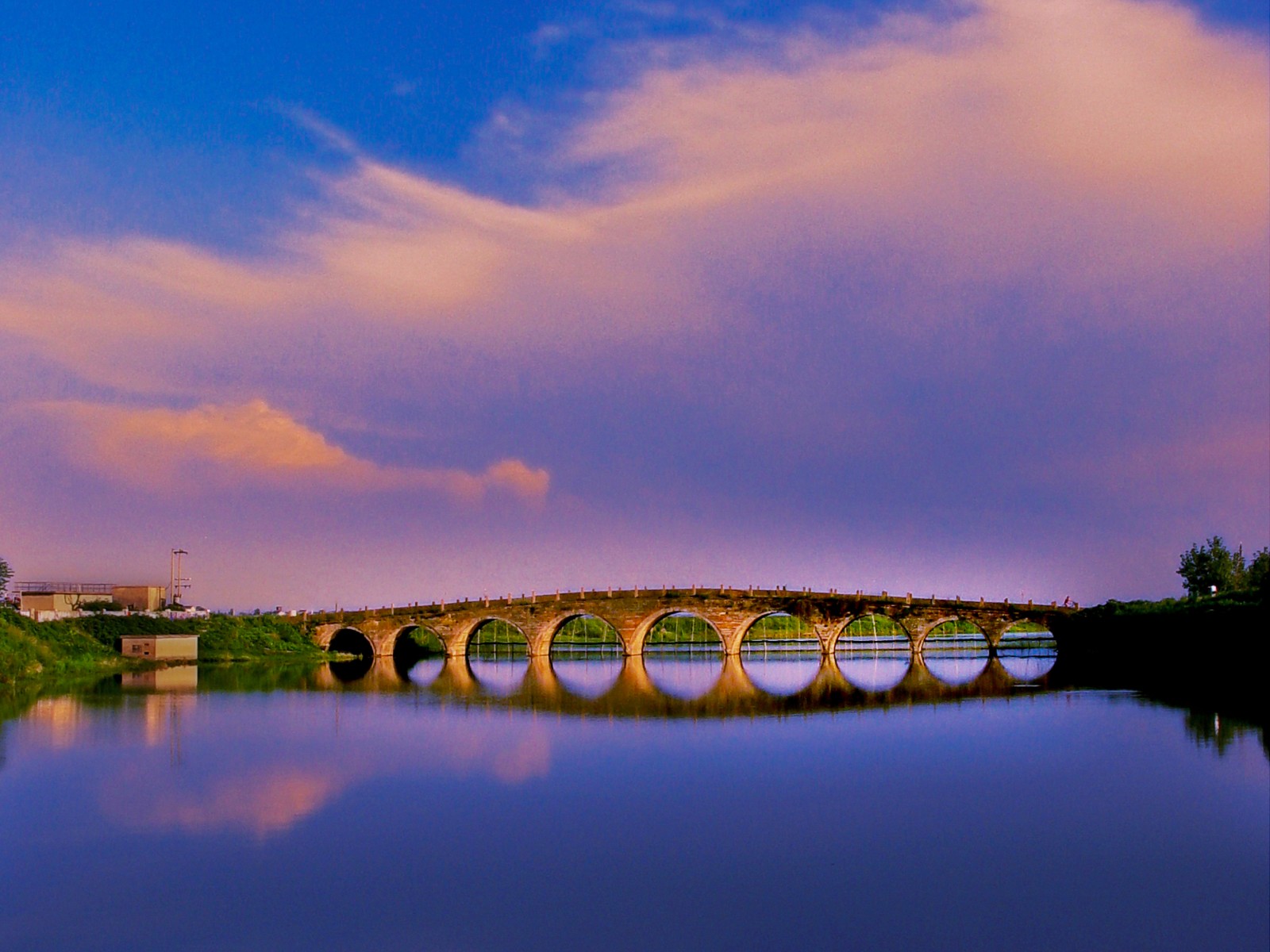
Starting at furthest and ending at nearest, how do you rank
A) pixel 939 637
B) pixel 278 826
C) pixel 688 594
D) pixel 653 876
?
pixel 939 637
pixel 688 594
pixel 278 826
pixel 653 876

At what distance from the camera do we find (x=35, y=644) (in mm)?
41594

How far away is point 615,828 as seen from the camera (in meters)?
17.3

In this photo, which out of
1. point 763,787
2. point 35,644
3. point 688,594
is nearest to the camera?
point 763,787

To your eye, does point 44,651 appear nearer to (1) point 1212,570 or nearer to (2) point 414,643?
(2) point 414,643

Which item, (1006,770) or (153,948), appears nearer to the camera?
(153,948)

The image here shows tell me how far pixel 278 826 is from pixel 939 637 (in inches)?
3282

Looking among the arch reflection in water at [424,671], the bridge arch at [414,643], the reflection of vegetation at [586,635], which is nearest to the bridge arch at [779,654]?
the reflection of vegetation at [586,635]

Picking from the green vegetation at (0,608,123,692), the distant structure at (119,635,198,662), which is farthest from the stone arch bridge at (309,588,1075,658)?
the green vegetation at (0,608,123,692)

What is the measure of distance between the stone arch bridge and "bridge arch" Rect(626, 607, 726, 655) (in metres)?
0.08

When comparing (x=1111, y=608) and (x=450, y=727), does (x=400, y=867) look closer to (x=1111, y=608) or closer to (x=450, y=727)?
(x=450, y=727)

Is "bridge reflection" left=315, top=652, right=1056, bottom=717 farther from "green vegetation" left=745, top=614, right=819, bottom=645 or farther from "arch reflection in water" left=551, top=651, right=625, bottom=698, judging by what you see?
"green vegetation" left=745, top=614, right=819, bottom=645

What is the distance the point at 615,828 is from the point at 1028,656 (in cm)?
5006

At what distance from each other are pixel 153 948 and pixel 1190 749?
19477mm

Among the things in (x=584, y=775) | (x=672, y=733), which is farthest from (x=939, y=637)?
(x=584, y=775)
